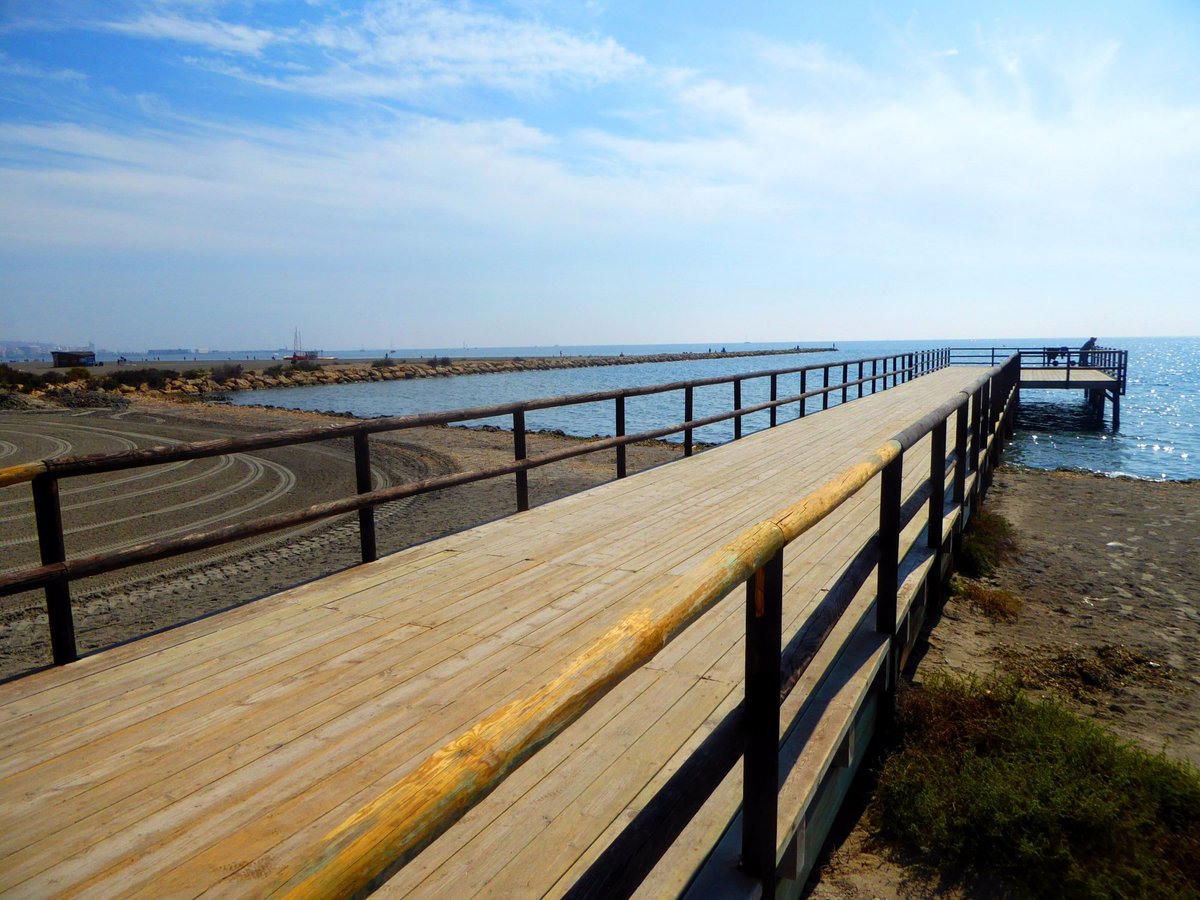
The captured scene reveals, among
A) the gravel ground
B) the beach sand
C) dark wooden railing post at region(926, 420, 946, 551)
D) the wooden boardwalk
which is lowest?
the beach sand

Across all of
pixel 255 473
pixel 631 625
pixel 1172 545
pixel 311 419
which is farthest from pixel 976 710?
pixel 311 419

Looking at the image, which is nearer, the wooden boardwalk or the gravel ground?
the wooden boardwalk

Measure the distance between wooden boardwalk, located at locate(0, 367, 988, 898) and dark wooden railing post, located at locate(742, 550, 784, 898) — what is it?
0.65 ft

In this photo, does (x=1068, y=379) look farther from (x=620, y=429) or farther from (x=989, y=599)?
(x=620, y=429)

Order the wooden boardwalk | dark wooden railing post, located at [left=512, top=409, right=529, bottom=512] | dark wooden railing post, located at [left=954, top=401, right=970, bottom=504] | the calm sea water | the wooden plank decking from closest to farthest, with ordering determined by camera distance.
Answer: the wooden boardwalk < dark wooden railing post, located at [left=512, top=409, right=529, bottom=512] < dark wooden railing post, located at [left=954, top=401, right=970, bottom=504] < the calm sea water < the wooden plank decking

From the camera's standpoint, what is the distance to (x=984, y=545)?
32.0 ft

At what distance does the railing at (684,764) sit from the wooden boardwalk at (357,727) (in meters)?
0.12

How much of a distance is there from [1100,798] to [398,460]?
15036 millimetres

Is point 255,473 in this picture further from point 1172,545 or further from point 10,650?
point 1172,545

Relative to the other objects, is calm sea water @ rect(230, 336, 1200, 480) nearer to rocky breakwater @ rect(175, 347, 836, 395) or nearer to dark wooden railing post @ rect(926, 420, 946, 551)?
rocky breakwater @ rect(175, 347, 836, 395)

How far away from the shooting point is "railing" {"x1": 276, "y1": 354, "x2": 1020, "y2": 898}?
906mm

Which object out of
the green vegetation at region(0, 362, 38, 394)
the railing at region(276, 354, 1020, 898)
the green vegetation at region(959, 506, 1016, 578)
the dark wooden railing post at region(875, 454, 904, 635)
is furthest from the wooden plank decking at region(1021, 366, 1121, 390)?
the green vegetation at region(0, 362, 38, 394)

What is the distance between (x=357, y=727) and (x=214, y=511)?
938 cm

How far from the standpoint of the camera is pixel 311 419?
2975 cm
